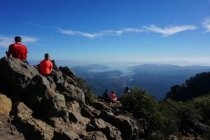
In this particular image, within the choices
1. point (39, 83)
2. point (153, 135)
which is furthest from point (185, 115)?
point (39, 83)

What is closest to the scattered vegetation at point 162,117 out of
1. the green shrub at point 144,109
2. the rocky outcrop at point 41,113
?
the green shrub at point 144,109

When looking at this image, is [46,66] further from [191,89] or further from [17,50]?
[191,89]

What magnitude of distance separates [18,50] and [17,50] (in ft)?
0.23

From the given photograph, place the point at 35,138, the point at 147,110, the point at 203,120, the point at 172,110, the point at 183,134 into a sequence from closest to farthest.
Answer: the point at 35,138 → the point at 147,110 → the point at 183,134 → the point at 172,110 → the point at 203,120

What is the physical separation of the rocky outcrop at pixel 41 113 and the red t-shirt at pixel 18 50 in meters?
1.10

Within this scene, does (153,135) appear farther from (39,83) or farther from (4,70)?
(4,70)

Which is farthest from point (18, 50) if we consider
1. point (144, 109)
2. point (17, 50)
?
point (144, 109)

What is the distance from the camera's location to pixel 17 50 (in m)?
24.3

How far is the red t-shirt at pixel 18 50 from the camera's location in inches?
950

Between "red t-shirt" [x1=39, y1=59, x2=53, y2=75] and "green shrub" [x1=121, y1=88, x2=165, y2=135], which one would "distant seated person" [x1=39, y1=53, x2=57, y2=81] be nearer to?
"red t-shirt" [x1=39, y1=59, x2=53, y2=75]

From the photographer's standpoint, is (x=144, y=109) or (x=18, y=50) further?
(x=144, y=109)

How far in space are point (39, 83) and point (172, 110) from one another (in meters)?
18.3

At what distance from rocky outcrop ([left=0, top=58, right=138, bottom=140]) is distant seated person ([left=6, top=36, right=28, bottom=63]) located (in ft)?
3.60

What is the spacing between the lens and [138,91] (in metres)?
33.2
